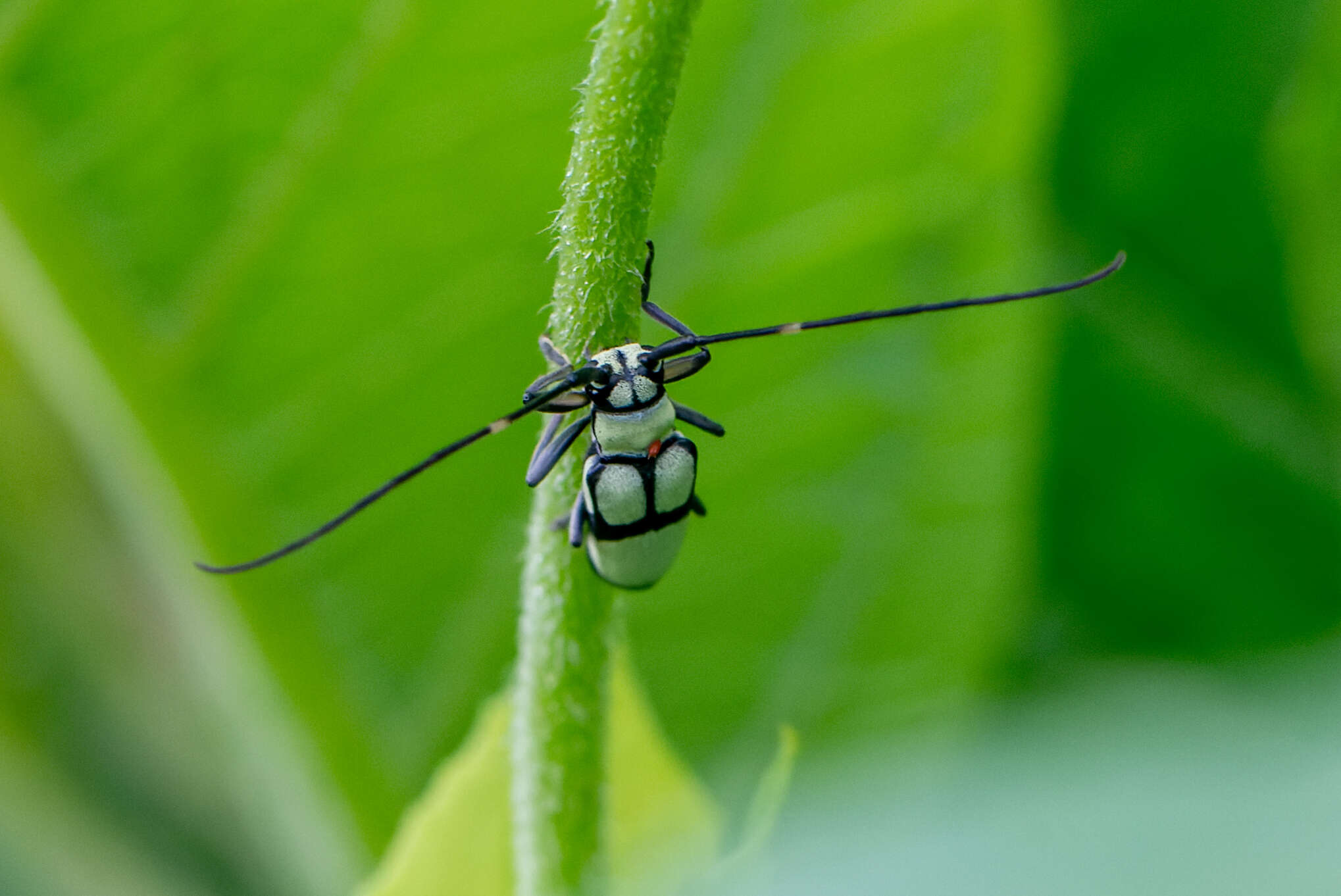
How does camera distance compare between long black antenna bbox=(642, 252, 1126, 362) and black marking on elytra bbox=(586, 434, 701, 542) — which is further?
black marking on elytra bbox=(586, 434, 701, 542)

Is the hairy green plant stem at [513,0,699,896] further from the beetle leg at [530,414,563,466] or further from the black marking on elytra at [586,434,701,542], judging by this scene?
the black marking on elytra at [586,434,701,542]

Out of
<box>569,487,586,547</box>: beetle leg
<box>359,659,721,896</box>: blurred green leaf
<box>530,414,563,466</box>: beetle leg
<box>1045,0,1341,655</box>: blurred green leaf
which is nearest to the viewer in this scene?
<box>569,487,586,547</box>: beetle leg

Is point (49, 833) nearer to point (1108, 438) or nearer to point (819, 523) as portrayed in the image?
point (819, 523)

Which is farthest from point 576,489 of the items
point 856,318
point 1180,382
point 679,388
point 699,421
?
point 1180,382

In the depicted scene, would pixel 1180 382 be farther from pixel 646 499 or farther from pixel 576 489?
pixel 576 489

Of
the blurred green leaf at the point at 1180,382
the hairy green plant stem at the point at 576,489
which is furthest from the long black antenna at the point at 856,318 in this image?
the blurred green leaf at the point at 1180,382

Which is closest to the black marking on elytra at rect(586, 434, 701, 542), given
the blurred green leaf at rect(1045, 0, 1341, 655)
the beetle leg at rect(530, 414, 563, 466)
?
the beetle leg at rect(530, 414, 563, 466)

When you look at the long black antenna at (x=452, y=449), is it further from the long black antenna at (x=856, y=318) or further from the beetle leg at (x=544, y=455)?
the long black antenna at (x=856, y=318)
